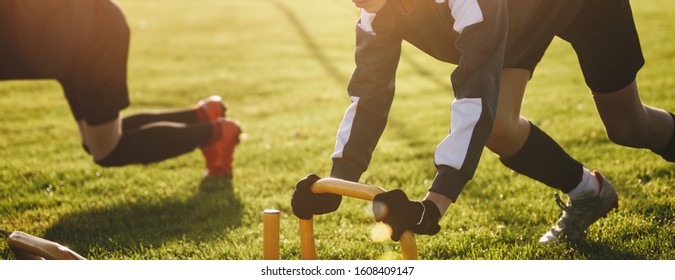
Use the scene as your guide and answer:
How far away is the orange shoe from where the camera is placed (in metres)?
5.20

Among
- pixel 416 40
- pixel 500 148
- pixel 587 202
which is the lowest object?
pixel 587 202

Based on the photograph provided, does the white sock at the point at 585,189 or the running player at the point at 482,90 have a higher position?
the running player at the point at 482,90

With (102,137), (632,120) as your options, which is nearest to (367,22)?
(632,120)

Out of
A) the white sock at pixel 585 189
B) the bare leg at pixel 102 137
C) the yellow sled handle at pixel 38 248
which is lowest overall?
the bare leg at pixel 102 137

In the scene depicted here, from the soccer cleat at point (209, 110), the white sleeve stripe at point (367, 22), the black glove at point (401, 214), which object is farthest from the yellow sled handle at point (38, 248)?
the soccer cleat at point (209, 110)

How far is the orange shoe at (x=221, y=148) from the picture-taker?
5203mm

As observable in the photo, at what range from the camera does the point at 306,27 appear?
16328 mm

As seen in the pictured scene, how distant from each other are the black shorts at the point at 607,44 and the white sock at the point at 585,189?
455 mm

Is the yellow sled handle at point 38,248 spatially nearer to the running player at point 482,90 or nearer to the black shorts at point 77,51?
the running player at point 482,90

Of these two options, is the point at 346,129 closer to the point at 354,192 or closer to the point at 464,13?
the point at 354,192

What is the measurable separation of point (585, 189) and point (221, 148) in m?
2.70
